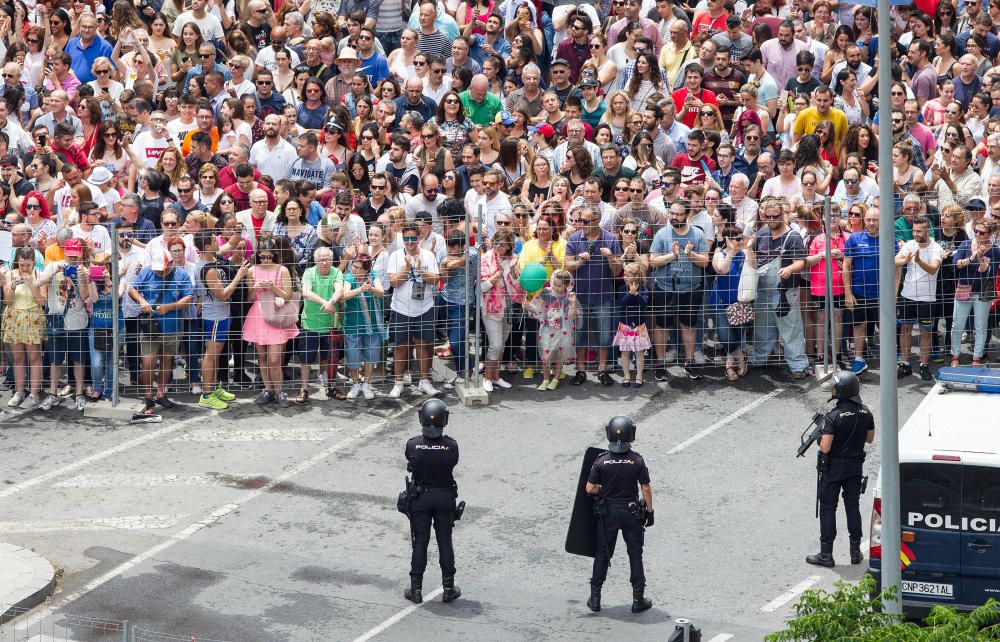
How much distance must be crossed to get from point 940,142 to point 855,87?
56.7 inches

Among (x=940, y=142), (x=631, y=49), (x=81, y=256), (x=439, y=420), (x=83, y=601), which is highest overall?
(x=631, y=49)

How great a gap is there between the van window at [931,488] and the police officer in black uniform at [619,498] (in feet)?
6.52

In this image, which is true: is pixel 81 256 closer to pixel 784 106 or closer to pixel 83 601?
pixel 83 601

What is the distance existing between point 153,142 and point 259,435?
16.6 feet

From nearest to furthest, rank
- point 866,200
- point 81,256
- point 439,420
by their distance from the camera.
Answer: point 439,420
point 81,256
point 866,200

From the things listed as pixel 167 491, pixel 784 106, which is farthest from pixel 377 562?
pixel 784 106

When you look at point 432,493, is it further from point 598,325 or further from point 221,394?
point 598,325

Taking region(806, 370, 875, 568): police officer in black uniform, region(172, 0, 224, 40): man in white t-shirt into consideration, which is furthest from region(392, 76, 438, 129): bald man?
region(806, 370, 875, 568): police officer in black uniform

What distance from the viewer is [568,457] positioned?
649 inches

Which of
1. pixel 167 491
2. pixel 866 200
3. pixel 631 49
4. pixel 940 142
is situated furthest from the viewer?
pixel 631 49

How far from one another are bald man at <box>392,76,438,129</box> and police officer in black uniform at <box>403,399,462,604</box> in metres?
8.49

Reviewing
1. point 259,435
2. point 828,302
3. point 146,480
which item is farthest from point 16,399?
point 828,302

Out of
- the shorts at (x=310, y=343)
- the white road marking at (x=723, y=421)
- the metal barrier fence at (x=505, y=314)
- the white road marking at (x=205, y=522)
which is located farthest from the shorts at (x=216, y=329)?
the white road marking at (x=723, y=421)

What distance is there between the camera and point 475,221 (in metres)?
18.5
